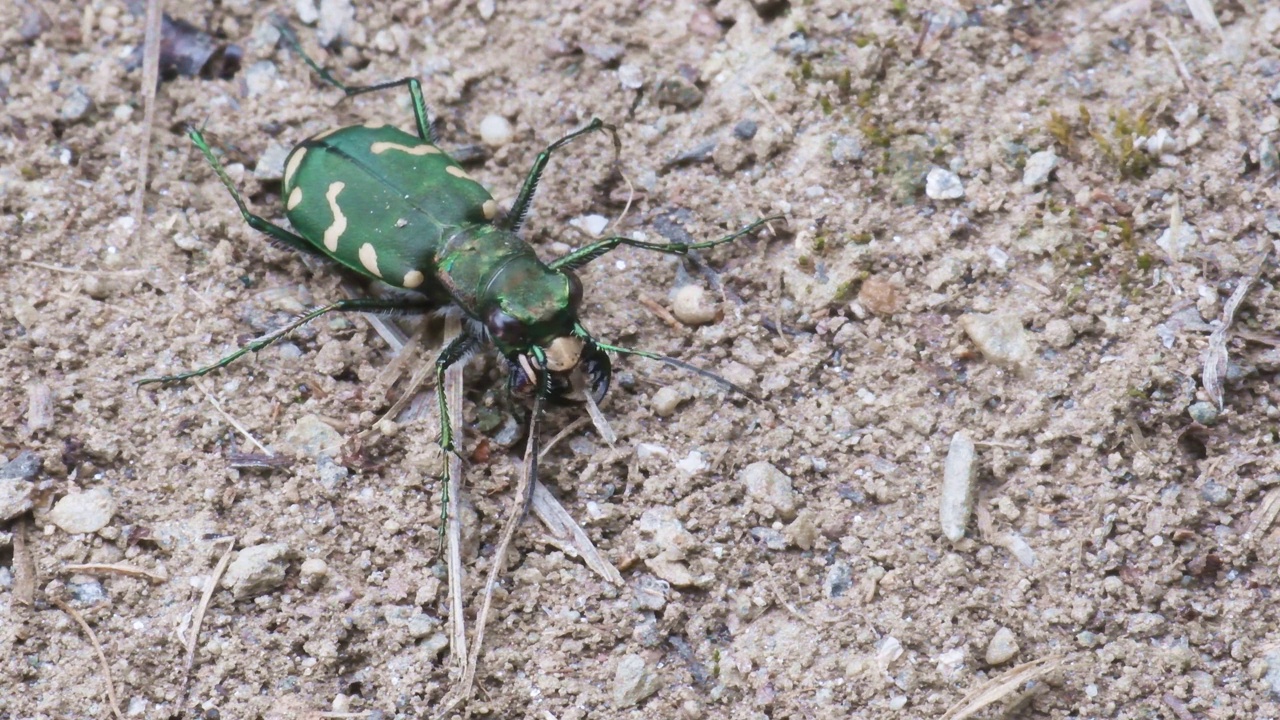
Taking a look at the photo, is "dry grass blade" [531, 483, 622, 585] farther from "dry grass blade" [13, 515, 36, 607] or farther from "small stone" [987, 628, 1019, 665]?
"dry grass blade" [13, 515, 36, 607]

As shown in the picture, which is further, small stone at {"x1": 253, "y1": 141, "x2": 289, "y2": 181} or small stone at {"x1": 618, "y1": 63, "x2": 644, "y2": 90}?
small stone at {"x1": 618, "y1": 63, "x2": 644, "y2": 90}

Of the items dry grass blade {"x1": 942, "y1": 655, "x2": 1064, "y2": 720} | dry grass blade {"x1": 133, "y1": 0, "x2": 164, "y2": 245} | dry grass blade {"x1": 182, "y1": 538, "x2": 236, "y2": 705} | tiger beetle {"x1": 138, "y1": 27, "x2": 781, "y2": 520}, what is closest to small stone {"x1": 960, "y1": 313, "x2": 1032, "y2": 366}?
tiger beetle {"x1": 138, "y1": 27, "x2": 781, "y2": 520}

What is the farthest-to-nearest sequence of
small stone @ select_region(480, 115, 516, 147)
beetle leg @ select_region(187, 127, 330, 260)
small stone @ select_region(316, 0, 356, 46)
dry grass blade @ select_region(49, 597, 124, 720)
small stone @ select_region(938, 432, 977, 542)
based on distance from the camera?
small stone @ select_region(316, 0, 356, 46)
small stone @ select_region(480, 115, 516, 147)
beetle leg @ select_region(187, 127, 330, 260)
small stone @ select_region(938, 432, 977, 542)
dry grass blade @ select_region(49, 597, 124, 720)

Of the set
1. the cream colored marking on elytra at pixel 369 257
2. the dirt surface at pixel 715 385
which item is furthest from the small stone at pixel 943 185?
the cream colored marking on elytra at pixel 369 257

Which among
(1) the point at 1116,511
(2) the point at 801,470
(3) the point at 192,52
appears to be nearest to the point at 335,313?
(3) the point at 192,52

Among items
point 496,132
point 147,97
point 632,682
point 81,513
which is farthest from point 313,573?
point 147,97

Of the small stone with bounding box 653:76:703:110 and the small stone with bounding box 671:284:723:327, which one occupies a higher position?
the small stone with bounding box 653:76:703:110

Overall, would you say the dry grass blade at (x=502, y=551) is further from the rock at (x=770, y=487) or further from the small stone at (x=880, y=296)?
the small stone at (x=880, y=296)
